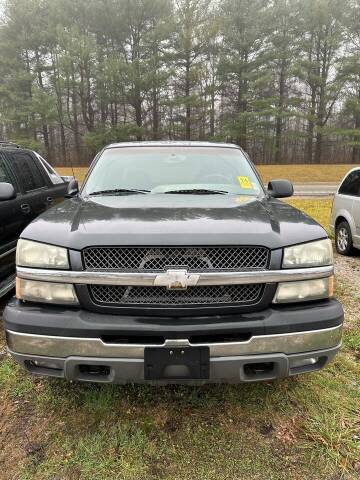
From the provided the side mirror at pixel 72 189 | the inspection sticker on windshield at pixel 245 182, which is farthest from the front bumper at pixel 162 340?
the side mirror at pixel 72 189

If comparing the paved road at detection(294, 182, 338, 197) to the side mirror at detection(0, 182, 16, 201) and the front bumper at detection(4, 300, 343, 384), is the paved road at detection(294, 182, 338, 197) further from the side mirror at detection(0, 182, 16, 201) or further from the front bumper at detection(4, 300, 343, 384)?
the front bumper at detection(4, 300, 343, 384)

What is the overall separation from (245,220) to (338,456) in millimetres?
1461

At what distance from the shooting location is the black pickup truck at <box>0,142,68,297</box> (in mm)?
4152

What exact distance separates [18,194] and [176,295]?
10.6 ft

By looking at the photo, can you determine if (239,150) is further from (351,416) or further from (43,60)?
(43,60)

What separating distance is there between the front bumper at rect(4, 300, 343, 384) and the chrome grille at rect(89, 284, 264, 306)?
9 cm

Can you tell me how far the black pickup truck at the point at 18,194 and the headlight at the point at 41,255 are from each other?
1795 millimetres

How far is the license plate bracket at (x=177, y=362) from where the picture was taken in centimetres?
216

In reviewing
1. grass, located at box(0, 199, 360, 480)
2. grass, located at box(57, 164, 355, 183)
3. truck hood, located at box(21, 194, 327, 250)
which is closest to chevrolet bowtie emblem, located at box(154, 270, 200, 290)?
truck hood, located at box(21, 194, 327, 250)

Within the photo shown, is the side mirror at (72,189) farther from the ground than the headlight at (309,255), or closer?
farther from the ground

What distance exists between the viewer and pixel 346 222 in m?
6.91

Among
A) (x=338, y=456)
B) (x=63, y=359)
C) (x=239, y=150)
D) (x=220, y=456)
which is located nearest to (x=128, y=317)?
(x=63, y=359)

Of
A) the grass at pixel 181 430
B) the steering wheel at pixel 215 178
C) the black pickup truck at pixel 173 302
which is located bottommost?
the grass at pixel 181 430

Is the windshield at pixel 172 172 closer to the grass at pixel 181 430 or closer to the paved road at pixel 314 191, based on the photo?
the grass at pixel 181 430
